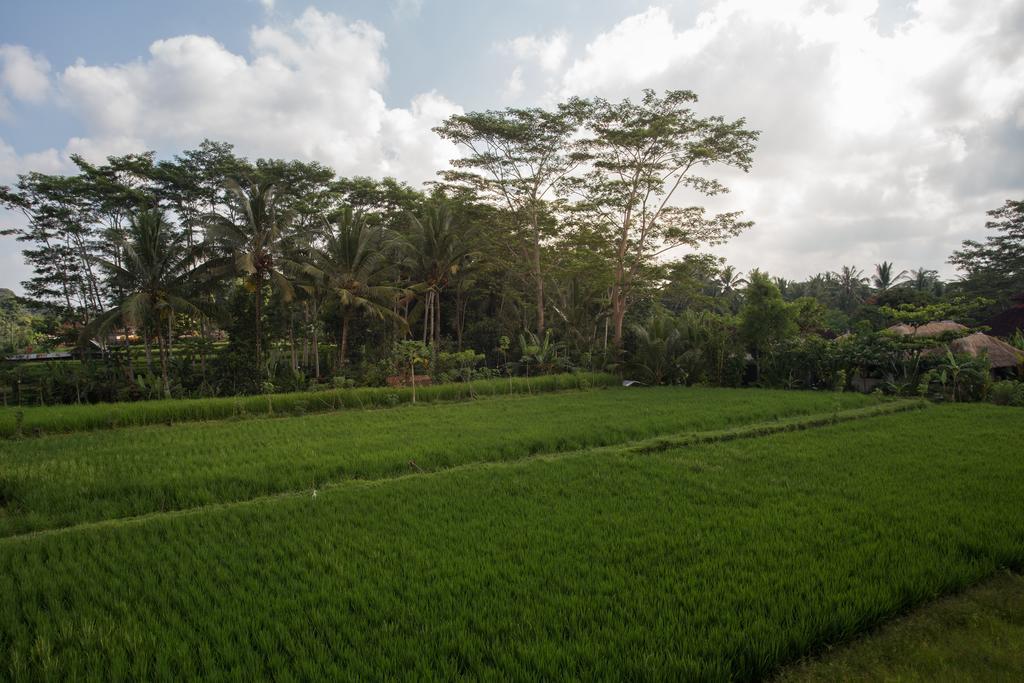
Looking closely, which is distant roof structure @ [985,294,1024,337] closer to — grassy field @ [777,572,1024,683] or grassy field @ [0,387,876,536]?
grassy field @ [0,387,876,536]

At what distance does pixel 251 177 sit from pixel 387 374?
963 centimetres

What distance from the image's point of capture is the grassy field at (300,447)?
19.3ft

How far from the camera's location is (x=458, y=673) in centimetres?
266

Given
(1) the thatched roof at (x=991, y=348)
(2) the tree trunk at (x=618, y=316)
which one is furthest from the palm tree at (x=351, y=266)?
(1) the thatched roof at (x=991, y=348)

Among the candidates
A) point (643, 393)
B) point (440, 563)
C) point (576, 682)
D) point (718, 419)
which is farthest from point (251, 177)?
point (576, 682)

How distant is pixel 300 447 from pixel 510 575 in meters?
5.45

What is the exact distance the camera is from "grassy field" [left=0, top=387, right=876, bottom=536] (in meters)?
5.89

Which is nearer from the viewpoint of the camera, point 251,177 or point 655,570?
point 655,570

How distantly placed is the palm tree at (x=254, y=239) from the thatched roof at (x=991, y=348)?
19.3 meters

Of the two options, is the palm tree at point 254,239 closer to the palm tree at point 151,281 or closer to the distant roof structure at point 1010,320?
the palm tree at point 151,281

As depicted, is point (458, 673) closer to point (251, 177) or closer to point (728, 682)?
point (728, 682)

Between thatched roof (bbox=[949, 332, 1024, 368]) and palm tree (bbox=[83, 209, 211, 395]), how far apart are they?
21.3 meters

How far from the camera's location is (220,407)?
1151cm

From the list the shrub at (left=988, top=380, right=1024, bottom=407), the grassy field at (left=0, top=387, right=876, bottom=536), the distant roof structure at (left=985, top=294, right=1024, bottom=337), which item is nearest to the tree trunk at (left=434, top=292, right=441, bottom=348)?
the grassy field at (left=0, top=387, right=876, bottom=536)
